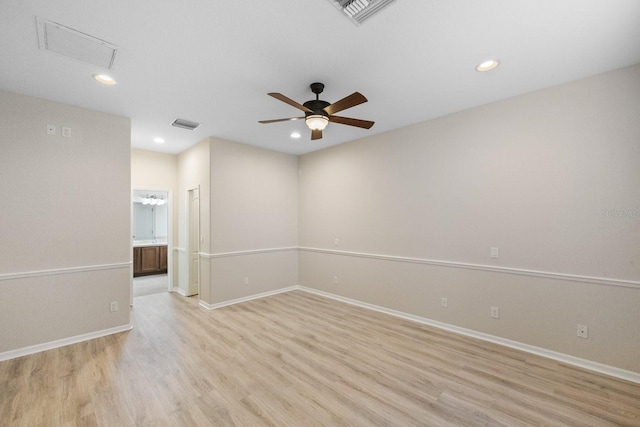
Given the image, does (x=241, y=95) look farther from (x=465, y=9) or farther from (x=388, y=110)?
(x=465, y=9)

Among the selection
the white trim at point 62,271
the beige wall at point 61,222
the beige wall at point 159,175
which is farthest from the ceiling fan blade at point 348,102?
the beige wall at point 159,175

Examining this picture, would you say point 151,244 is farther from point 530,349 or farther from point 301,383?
point 530,349

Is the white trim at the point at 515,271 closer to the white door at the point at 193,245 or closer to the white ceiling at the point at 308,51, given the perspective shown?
the white ceiling at the point at 308,51

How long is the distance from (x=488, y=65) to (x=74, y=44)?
364 cm

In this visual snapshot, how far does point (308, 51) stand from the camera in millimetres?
2283

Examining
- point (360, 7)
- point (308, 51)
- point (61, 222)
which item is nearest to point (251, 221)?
point (61, 222)

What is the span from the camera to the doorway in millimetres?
5738

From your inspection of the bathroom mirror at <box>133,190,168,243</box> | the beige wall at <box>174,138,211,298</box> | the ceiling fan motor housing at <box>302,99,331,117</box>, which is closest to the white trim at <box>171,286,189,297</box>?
the beige wall at <box>174,138,211,298</box>

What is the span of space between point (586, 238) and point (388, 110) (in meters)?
2.59

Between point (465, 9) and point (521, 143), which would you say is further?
point (521, 143)

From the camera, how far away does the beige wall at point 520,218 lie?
2.59 metres

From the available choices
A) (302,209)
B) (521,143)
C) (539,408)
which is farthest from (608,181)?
(302,209)

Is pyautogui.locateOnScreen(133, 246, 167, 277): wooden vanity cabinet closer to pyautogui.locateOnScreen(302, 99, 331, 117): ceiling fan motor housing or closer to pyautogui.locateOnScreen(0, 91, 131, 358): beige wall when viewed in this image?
pyautogui.locateOnScreen(0, 91, 131, 358): beige wall

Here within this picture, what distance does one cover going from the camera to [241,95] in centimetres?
310
